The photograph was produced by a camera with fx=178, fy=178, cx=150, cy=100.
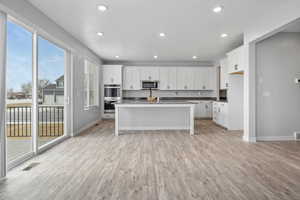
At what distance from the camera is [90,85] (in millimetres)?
6570

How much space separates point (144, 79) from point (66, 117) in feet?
13.6

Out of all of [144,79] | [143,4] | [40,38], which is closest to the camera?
[143,4]

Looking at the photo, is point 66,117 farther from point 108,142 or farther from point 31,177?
point 31,177

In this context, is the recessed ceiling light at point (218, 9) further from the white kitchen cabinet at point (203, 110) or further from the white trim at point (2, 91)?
the white kitchen cabinet at point (203, 110)

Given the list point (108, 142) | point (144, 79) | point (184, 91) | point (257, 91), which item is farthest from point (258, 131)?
point (144, 79)

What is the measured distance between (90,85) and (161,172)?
193 inches

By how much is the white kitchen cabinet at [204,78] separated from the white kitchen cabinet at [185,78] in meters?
0.18

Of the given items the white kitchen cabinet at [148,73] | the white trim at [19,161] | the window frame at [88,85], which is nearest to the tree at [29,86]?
the white trim at [19,161]

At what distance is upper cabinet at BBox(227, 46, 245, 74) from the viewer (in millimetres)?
4681

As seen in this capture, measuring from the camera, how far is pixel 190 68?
8055 millimetres

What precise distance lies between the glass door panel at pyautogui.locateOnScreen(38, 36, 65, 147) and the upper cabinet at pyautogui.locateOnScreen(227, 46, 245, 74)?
4.57 m

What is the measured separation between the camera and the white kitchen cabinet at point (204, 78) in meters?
8.05

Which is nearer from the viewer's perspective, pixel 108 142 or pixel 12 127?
pixel 12 127

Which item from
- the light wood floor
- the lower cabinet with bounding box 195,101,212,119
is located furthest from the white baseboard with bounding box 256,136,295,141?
the lower cabinet with bounding box 195,101,212,119
